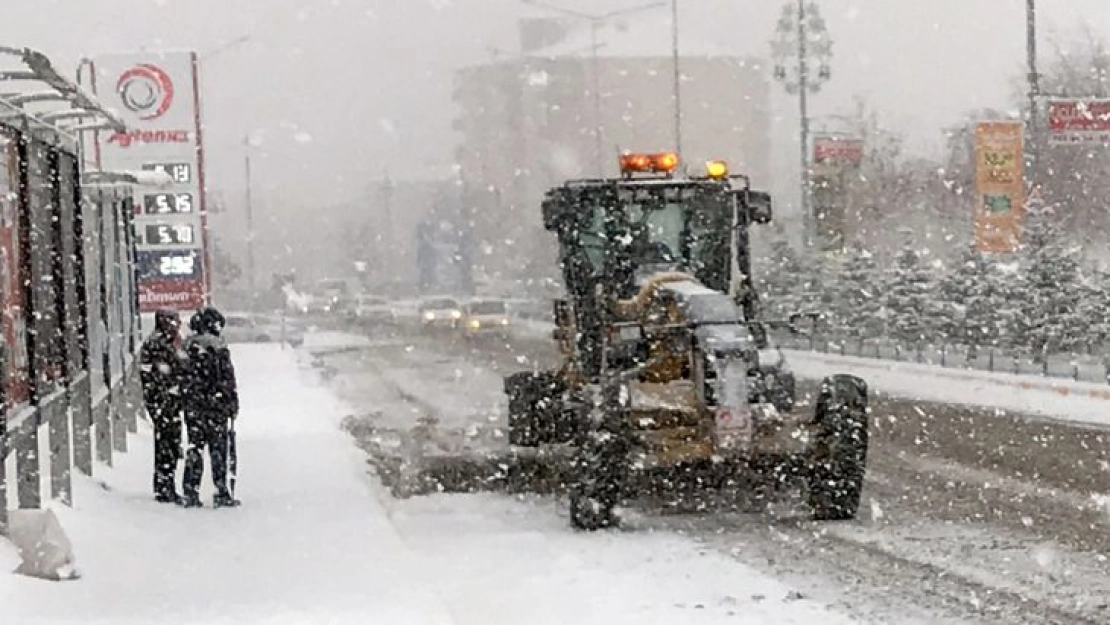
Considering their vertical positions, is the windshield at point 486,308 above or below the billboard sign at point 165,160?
below

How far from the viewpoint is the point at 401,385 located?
32.0m

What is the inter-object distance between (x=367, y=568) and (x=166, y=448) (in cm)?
382

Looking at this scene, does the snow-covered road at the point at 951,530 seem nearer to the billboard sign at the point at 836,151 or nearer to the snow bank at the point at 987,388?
the snow bank at the point at 987,388

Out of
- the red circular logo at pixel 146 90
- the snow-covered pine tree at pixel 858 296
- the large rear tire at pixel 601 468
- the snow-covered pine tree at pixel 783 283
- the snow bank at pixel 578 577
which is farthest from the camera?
the snow-covered pine tree at pixel 783 283

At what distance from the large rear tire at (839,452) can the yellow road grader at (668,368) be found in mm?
11

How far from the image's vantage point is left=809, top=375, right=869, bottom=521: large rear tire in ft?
40.6

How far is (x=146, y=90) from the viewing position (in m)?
27.4

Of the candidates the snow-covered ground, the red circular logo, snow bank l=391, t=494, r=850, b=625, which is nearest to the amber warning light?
the snow-covered ground

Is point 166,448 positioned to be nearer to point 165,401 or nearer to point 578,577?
point 165,401

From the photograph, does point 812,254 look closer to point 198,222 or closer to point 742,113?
point 198,222

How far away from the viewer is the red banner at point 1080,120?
2781cm

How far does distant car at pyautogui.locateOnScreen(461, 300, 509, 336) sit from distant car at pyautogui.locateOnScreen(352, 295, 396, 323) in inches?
700

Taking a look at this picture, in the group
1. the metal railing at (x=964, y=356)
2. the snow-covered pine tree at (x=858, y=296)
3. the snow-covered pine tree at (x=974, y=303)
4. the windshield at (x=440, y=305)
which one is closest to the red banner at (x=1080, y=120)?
the metal railing at (x=964, y=356)

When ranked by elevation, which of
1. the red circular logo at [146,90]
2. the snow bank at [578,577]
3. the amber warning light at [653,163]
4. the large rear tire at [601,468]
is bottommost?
the snow bank at [578,577]
